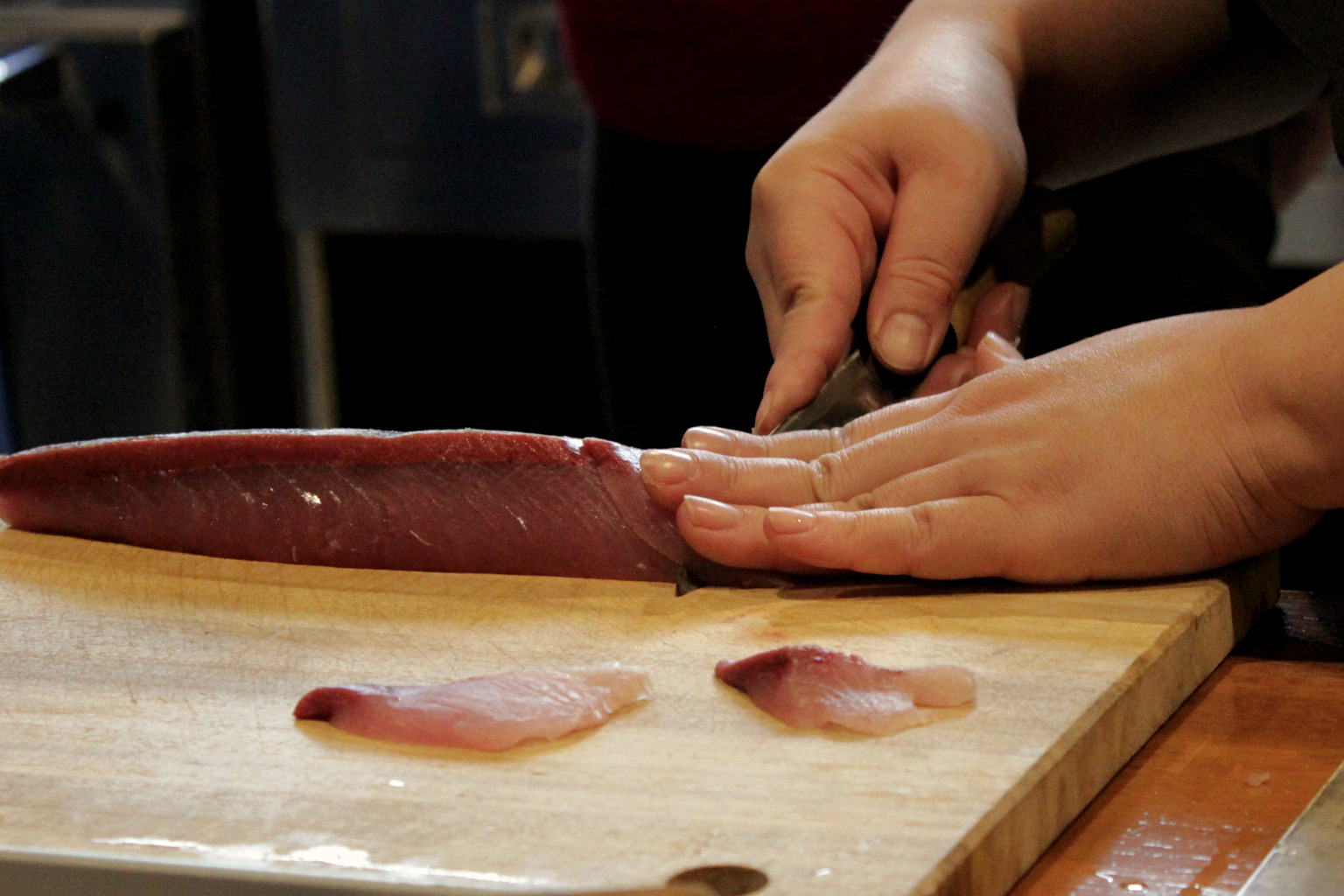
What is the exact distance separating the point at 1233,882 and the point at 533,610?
665 millimetres

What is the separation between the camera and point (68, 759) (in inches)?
41.7

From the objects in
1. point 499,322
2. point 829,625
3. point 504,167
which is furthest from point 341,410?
point 829,625

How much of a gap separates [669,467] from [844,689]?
1.20 feet

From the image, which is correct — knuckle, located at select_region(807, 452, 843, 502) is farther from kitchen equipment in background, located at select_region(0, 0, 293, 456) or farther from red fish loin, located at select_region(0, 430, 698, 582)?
kitchen equipment in background, located at select_region(0, 0, 293, 456)

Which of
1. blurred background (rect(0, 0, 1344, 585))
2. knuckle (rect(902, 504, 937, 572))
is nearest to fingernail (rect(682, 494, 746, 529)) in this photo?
knuckle (rect(902, 504, 937, 572))

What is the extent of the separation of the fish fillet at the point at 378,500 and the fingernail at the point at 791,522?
10cm

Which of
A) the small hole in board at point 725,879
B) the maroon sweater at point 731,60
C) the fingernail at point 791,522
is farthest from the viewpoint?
the maroon sweater at point 731,60

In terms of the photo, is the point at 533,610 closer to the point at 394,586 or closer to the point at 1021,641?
the point at 394,586

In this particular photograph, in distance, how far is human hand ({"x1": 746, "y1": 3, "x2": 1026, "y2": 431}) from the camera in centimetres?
151

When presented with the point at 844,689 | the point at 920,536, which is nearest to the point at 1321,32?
the point at 920,536

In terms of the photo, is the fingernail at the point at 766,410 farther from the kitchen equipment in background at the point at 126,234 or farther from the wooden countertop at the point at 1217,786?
the kitchen equipment in background at the point at 126,234

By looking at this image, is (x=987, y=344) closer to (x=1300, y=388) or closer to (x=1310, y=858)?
(x=1300, y=388)

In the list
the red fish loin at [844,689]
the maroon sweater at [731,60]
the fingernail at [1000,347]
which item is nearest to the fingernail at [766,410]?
the fingernail at [1000,347]

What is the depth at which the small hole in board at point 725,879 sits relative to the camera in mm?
844
